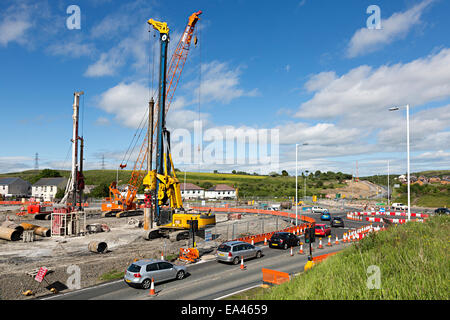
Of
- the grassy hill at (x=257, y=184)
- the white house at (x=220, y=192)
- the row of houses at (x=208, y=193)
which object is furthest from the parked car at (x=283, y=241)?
the white house at (x=220, y=192)

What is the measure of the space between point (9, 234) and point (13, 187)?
99158mm

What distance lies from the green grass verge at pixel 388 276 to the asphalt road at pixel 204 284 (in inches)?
218

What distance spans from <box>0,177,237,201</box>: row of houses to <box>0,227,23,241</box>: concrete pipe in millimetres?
75257

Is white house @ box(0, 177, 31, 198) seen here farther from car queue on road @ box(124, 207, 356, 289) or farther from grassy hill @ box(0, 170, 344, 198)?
car queue on road @ box(124, 207, 356, 289)

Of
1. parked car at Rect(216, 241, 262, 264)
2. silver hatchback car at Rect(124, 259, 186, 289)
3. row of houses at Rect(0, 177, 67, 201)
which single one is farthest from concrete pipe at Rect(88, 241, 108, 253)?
row of houses at Rect(0, 177, 67, 201)

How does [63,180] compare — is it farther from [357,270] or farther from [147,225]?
[357,270]

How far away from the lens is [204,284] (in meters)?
16.5

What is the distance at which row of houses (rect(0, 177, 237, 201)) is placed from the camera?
10944cm

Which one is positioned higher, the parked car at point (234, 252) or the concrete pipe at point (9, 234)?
the parked car at point (234, 252)

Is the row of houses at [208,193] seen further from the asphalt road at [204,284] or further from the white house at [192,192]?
the asphalt road at [204,284]

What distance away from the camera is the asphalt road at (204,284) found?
14656 millimetres

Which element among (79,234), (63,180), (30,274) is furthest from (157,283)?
(63,180)

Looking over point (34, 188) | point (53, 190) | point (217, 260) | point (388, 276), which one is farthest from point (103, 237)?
point (34, 188)

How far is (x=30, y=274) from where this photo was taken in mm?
16188
